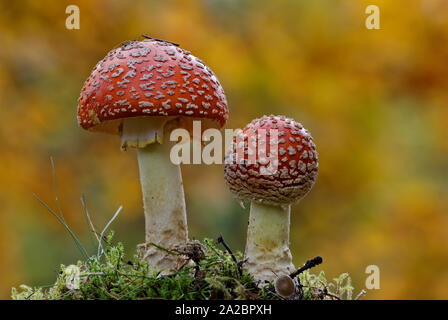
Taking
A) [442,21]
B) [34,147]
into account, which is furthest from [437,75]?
[34,147]

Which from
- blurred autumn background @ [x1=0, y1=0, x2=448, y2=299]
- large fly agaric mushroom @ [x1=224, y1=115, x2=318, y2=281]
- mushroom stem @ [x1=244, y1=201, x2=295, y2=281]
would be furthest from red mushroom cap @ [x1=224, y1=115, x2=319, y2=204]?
blurred autumn background @ [x1=0, y1=0, x2=448, y2=299]

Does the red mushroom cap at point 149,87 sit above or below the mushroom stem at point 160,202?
above

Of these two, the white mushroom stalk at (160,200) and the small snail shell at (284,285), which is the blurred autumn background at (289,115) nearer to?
the white mushroom stalk at (160,200)

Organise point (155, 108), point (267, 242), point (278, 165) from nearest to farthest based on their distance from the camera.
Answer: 1. point (155, 108)
2. point (278, 165)
3. point (267, 242)

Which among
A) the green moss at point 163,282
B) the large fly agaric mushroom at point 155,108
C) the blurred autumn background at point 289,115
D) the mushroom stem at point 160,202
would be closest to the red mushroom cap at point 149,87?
the large fly agaric mushroom at point 155,108

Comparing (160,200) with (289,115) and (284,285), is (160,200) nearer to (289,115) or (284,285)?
(284,285)

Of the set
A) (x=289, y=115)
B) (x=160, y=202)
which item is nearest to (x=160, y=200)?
(x=160, y=202)

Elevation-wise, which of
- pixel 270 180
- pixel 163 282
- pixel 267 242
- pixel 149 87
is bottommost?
pixel 163 282
